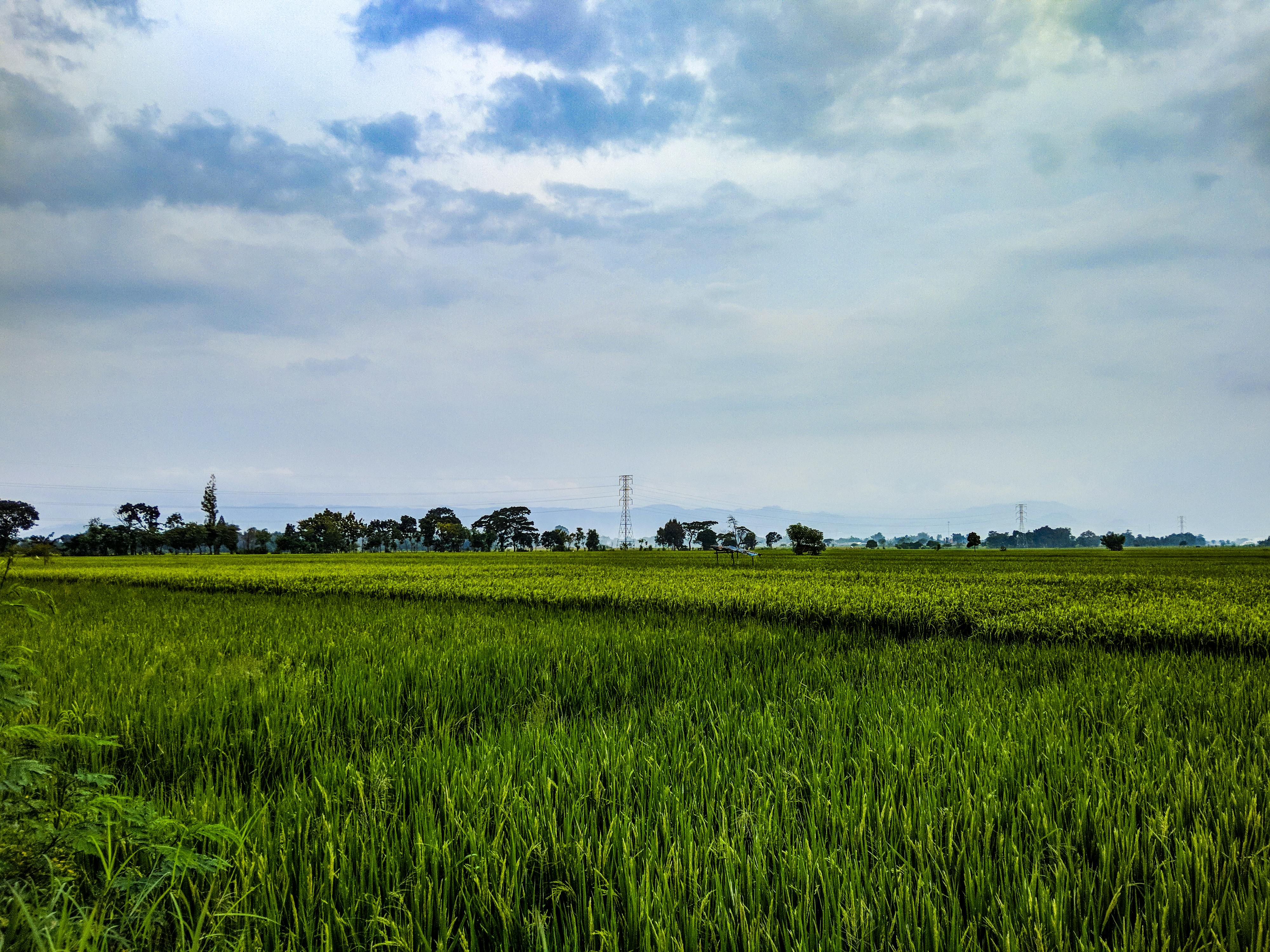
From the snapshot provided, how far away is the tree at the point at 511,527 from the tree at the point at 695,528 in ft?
123

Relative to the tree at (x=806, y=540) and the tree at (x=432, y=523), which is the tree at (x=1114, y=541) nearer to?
the tree at (x=806, y=540)

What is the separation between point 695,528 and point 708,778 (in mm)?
140622

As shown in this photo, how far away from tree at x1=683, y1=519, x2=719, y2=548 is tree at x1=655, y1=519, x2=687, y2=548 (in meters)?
1.02

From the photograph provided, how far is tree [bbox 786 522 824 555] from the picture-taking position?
2781 inches

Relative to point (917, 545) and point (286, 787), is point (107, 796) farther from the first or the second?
point (917, 545)

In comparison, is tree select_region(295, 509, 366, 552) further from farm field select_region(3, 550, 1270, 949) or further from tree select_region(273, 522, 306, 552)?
farm field select_region(3, 550, 1270, 949)

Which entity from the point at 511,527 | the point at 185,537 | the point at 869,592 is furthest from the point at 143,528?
the point at 869,592

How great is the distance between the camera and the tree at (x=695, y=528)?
13988cm

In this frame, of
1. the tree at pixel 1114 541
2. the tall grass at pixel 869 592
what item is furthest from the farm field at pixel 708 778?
the tree at pixel 1114 541

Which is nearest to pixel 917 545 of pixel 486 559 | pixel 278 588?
pixel 486 559

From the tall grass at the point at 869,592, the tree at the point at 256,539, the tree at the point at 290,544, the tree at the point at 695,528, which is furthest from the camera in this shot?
the tree at the point at 695,528

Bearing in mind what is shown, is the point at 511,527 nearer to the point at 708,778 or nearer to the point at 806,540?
the point at 806,540

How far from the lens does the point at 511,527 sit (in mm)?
129875

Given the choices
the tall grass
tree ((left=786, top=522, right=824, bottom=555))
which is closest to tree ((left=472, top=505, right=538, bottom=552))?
tree ((left=786, top=522, right=824, bottom=555))
